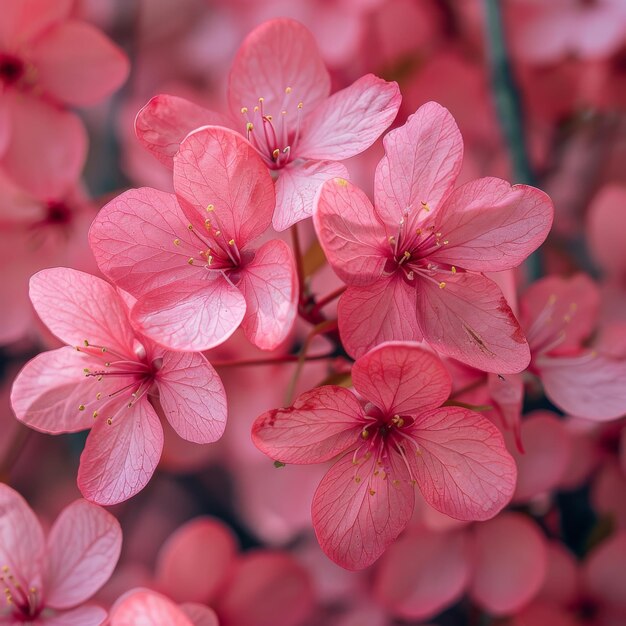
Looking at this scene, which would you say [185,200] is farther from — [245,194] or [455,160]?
[455,160]

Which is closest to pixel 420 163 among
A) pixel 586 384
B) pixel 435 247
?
pixel 435 247

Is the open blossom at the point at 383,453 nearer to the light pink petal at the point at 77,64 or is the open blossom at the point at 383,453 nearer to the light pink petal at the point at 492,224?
the light pink petal at the point at 492,224

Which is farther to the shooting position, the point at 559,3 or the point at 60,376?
the point at 559,3

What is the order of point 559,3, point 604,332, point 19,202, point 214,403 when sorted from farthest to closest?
point 559,3 < point 19,202 < point 604,332 < point 214,403

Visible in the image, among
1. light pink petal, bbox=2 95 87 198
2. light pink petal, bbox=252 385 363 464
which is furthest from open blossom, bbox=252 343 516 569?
light pink petal, bbox=2 95 87 198

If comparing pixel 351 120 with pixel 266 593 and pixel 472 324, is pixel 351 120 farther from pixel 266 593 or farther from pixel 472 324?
pixel 266 593

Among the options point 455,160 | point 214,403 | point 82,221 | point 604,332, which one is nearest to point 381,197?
point 455,160
